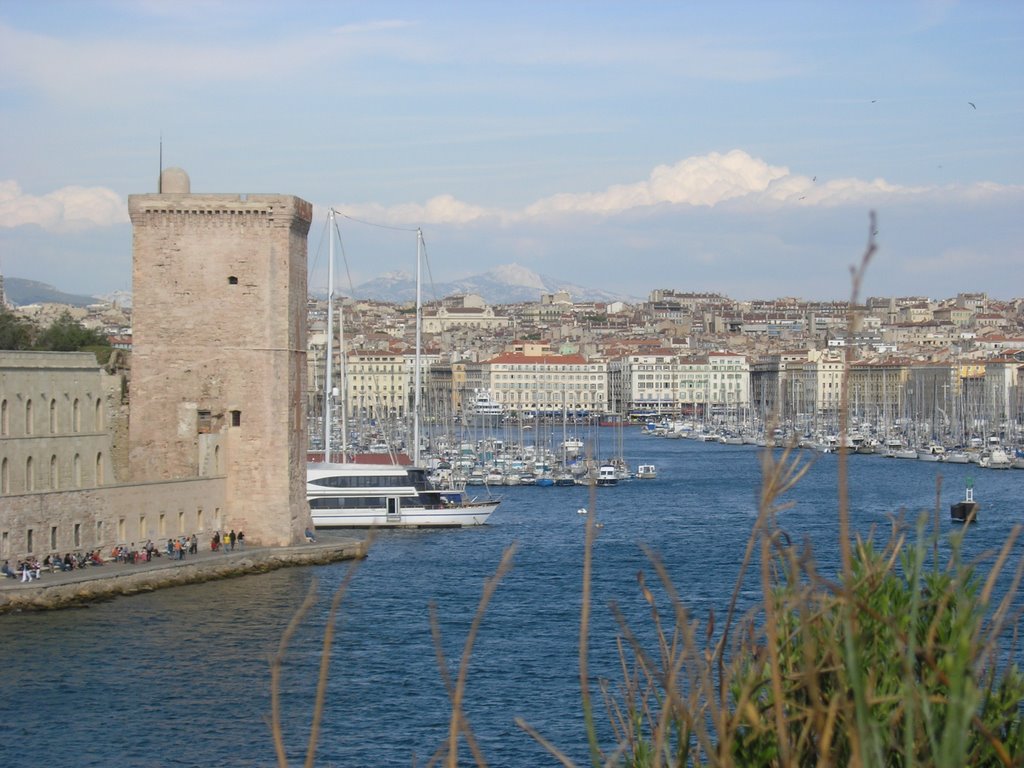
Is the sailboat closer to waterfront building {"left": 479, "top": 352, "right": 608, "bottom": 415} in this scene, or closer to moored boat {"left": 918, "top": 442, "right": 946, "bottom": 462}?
moored boat {"left": 918, "top": 442, "right": 946, "bottom": 462}

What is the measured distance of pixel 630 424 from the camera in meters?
119

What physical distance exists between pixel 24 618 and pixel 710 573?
11.9 m

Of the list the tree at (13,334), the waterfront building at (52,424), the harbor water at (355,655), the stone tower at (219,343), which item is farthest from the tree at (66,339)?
the waterfront building at (52,424)

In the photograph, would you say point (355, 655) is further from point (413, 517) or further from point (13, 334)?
point (13, 334)

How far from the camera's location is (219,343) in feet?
84.4

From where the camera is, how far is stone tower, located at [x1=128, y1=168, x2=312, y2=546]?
84.3ft

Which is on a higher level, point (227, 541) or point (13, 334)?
point (13, 334)

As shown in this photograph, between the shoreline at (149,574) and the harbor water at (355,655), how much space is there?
0.28m

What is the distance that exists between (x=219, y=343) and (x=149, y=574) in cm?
464

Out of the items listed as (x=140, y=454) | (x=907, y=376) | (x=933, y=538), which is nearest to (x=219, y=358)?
(x=140, y=454)

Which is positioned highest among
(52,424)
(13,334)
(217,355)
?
(13,334)

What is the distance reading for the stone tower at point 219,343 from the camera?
25.7 metres

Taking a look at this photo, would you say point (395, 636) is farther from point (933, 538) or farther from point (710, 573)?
point (933, 538)

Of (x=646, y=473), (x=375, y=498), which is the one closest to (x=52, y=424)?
(x=375, y=498)
